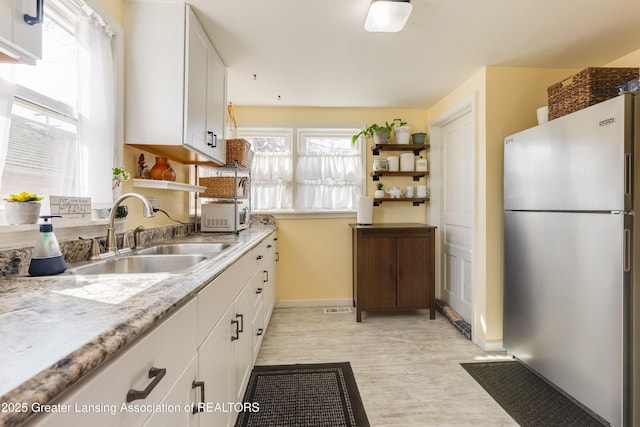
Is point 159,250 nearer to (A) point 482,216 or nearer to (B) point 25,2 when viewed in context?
(B) point 25,2

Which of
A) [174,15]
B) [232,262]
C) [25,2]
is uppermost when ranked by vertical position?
[174,15]

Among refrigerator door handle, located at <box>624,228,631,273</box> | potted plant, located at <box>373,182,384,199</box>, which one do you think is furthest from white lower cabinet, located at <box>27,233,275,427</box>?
potted plant, located at <box>373,182,384,199</box>

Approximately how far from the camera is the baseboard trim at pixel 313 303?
3.39 m

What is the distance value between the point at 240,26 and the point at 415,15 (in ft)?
3.51

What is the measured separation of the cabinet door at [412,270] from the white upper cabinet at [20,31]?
2.79 m

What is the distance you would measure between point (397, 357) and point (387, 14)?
2.30m

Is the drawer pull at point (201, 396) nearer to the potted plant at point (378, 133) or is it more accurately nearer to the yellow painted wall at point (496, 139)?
the yellow painted wall at point (496, 139)

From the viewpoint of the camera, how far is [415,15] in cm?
175

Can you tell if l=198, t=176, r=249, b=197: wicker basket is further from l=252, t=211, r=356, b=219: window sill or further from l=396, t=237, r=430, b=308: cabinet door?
l=396, t=237, r=430, b=308: cabinet door

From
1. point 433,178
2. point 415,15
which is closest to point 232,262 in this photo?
point 415,15

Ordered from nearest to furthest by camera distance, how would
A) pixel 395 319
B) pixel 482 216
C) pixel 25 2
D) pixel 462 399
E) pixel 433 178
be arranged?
pixel 25 2, pixel 462 399, pixel 482 216, pixel 395 319, pixel 433 178

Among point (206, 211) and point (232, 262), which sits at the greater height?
point (206, 211)

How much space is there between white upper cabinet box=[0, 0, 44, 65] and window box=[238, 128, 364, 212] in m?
2.47

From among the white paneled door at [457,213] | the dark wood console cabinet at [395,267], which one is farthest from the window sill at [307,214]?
the white paneled door at [457,213]
